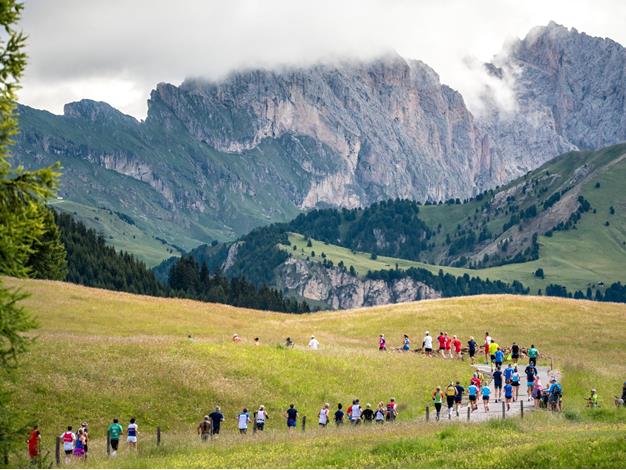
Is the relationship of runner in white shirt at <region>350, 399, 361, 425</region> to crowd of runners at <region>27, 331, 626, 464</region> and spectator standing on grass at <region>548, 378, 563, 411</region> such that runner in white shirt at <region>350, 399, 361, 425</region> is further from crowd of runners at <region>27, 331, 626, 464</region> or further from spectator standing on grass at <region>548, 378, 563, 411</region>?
spectator standing on grass at <region>548, 378, 563, 411</region>

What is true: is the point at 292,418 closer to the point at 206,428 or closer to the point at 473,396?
the point at 206,428

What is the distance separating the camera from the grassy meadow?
33.7 m

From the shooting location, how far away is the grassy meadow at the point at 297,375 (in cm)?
3369

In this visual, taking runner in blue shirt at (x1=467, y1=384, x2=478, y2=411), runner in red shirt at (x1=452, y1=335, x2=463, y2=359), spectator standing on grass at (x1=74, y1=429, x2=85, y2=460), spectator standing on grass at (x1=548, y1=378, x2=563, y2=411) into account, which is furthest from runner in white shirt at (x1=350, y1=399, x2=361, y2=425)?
runner in red shirt at (x1=452, y1=335, x2=463, y2=359)

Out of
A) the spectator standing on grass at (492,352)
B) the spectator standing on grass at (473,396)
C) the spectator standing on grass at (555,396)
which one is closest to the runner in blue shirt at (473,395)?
the spectator standing on grass at (473,396)

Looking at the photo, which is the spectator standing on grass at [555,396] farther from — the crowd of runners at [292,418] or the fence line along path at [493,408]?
the crowd of runners at [292,418]

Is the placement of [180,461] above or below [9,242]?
below

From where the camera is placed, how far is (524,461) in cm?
2819

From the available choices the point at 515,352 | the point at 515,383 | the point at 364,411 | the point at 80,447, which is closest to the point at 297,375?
the point at 364,411

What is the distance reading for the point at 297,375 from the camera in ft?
201

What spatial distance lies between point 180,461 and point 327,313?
7334 cm

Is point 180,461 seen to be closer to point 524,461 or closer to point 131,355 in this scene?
point 524,461

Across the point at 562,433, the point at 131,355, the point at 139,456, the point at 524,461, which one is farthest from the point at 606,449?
the point at 131,355

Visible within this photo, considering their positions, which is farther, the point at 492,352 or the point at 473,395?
the point at 492,352
